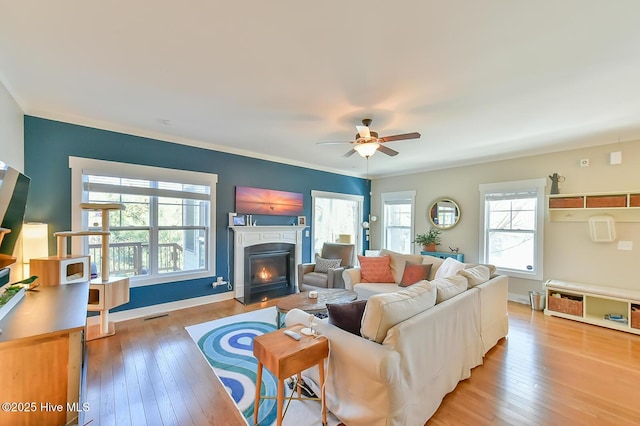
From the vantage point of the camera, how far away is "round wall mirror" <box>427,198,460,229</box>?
5.57 meters

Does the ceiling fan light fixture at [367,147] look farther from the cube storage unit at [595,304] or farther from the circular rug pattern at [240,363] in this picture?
the cube storage unit at [595,304]

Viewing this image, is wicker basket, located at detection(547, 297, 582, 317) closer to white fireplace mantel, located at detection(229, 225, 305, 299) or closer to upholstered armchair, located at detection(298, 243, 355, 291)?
upholstered armchair, located at detection(298, 243, 355, 291)

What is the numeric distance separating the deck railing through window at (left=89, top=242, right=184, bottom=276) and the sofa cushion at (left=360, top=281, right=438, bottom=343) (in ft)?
11.5

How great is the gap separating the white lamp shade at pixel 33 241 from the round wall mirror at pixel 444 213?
6327 millimetres

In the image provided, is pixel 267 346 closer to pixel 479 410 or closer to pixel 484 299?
pixel 479 410

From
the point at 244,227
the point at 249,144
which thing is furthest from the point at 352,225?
the point at 249,144

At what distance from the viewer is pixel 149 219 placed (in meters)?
3.92

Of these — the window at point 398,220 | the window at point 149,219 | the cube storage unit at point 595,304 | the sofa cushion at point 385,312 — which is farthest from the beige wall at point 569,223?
the window at point 149,219

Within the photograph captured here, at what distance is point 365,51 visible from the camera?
192 centimetres

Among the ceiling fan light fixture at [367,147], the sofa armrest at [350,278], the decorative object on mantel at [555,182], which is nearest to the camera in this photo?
the ceiling fan light fixture at [367,147]

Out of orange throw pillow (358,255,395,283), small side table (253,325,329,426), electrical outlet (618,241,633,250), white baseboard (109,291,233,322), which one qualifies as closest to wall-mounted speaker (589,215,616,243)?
electrical outlet (618,241,633,250)

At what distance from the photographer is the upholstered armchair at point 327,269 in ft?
14.4

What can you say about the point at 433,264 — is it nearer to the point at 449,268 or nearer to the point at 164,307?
the point at 449,268

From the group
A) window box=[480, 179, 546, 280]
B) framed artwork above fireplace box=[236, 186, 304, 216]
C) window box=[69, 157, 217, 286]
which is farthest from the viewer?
framed artwork above fireplace box=[236, 186, 304, 216]
